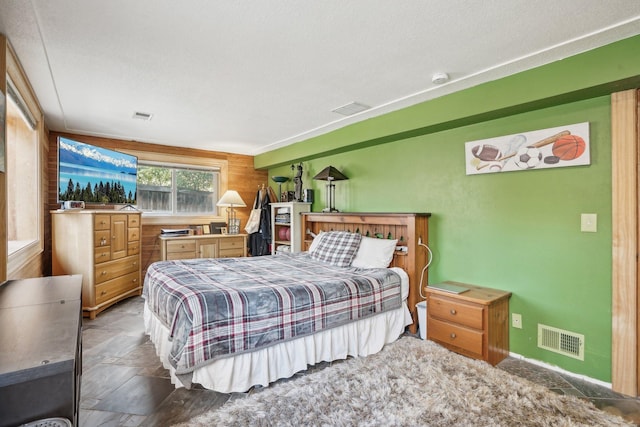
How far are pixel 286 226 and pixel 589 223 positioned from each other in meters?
3.75

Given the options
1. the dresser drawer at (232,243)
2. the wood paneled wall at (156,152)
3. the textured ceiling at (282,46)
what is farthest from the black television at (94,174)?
the dresser drawer at (232,243)

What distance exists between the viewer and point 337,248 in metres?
3.54

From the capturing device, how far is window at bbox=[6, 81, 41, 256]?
2932 mm

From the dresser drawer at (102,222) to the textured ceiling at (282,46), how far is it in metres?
→ 1.23

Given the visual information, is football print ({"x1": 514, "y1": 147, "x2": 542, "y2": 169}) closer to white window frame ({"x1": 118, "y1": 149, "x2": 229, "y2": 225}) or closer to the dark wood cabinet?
the dark wood cabinet

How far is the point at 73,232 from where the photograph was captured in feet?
12.0

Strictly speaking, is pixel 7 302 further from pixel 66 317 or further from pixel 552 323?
pixel 552 323

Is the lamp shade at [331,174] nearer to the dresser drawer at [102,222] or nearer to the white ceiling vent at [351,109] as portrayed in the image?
the white ceiling vent at [351,109]

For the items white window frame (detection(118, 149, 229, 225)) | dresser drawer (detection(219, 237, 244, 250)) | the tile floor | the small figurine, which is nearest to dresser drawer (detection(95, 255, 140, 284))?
white window frame (detection(118, 149, 229, 225))

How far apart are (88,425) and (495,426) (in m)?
2.31

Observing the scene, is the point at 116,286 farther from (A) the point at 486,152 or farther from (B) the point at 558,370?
(B) the point at 558,370

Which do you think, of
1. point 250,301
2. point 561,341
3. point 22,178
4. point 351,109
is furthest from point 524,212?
point 22,178

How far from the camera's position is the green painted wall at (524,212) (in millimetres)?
2268

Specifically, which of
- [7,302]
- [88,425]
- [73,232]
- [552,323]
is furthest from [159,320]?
[552,323]
